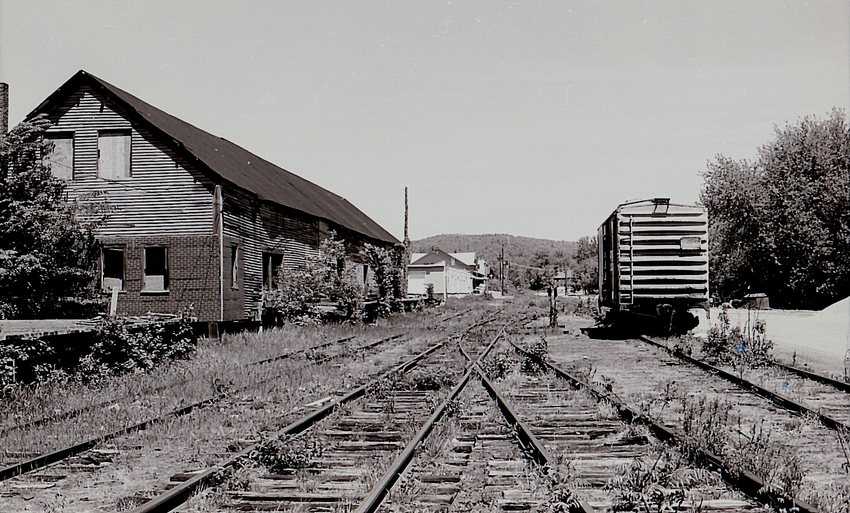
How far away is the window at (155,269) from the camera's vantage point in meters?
22.1

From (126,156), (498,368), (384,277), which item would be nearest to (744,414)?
(498,368)

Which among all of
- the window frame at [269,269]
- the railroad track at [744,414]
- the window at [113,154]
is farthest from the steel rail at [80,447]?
the window frame at [269,269]

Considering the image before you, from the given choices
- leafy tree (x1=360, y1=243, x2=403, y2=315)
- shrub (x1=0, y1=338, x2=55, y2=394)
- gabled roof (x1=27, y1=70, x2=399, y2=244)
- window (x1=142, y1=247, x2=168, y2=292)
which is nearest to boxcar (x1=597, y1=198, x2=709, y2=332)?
gabled roof (x1=27, y1=70, x2=399, y2=244)

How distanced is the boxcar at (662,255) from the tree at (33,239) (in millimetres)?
13771

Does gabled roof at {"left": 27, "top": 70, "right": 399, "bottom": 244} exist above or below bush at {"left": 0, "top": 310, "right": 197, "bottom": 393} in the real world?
above

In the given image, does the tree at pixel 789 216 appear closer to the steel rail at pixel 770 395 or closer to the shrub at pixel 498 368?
the steel rail at pixel 770 395

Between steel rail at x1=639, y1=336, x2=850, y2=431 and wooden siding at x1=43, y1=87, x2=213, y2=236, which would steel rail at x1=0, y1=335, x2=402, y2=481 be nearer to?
steel rail at x1=639, y1=336, x2=850, y2=431

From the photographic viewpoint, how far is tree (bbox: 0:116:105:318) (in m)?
14.3

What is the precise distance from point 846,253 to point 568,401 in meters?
32.0

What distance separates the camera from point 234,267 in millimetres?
23016

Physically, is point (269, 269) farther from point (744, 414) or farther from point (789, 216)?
point (789, 216)

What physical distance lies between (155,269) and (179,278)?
3.27 feet

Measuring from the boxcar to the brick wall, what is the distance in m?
11.7

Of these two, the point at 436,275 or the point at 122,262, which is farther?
the point at 436,275
